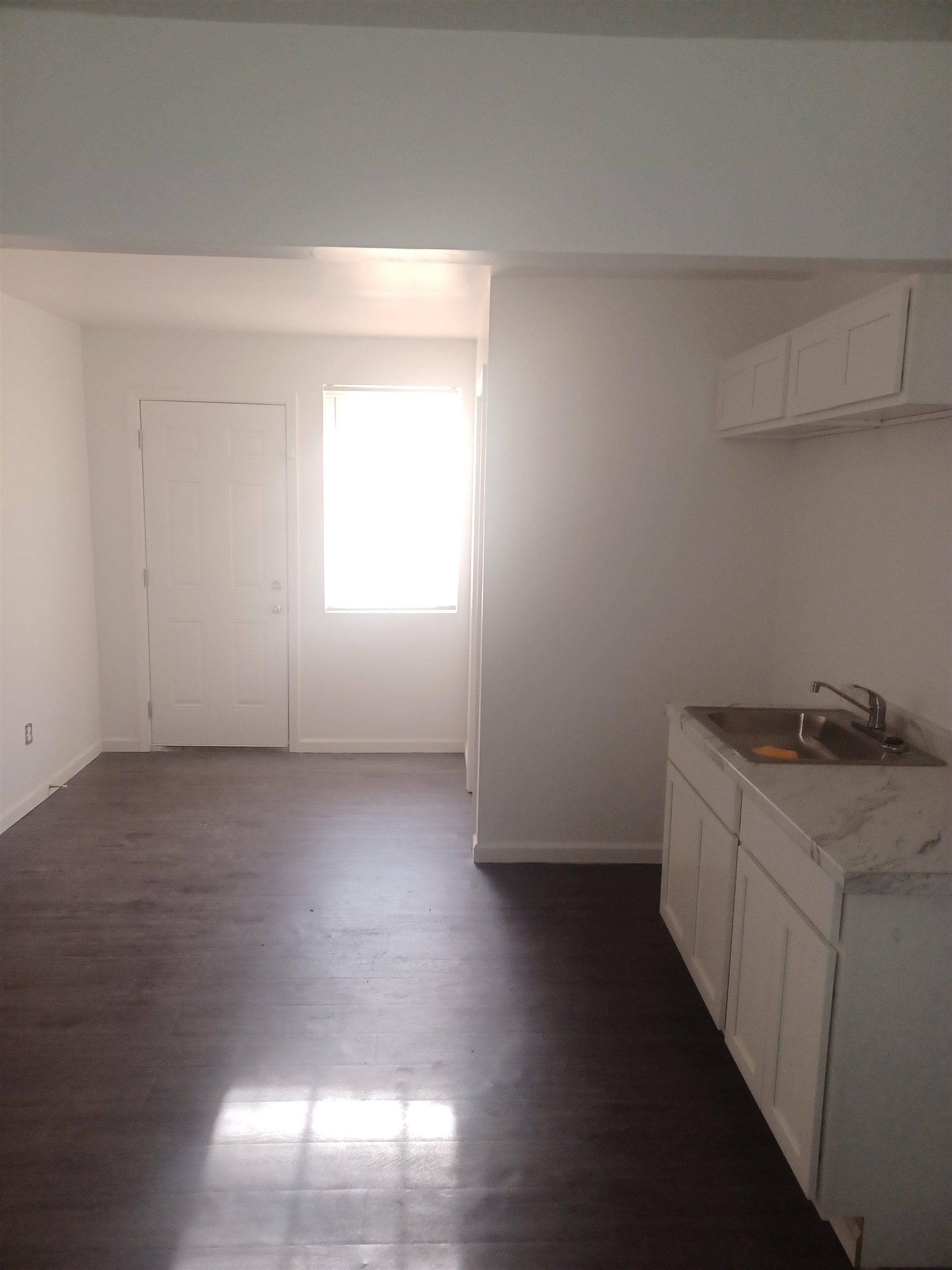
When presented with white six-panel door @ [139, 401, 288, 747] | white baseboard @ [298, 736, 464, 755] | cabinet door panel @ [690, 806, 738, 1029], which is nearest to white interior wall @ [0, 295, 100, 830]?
white six-panel door @ [139, 401, 288, 747]

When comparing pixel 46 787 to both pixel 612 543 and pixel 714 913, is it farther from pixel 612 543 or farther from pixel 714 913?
pixel 714 913

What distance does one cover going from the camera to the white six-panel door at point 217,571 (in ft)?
17.1

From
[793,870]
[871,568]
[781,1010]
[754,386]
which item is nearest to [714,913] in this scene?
[781,1010]

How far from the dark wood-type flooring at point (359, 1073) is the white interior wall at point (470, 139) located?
2271 millimetres

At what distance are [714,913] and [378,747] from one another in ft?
10.5

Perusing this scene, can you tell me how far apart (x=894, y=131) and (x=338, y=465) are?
12.4 ft

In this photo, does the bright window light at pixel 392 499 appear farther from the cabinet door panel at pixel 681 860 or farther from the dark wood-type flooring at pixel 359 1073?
the cabinet door panel at pixel 681 860

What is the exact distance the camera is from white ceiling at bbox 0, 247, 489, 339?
344cm

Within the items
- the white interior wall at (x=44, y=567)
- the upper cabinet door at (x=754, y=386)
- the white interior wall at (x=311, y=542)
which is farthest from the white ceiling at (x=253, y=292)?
the upper cabinet door at (x=754, y=386)

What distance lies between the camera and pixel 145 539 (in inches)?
208

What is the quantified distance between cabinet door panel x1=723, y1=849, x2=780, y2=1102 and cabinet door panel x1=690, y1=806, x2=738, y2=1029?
0.04 meters

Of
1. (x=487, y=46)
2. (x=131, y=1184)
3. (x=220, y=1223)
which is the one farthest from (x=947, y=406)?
(x=131, y=1184)

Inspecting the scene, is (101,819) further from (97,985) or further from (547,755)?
(547,755)

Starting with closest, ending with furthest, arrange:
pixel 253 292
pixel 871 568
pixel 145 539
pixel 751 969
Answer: pixel 751 969, pixel 871 568, pixel 253 292, pixel 145 539
